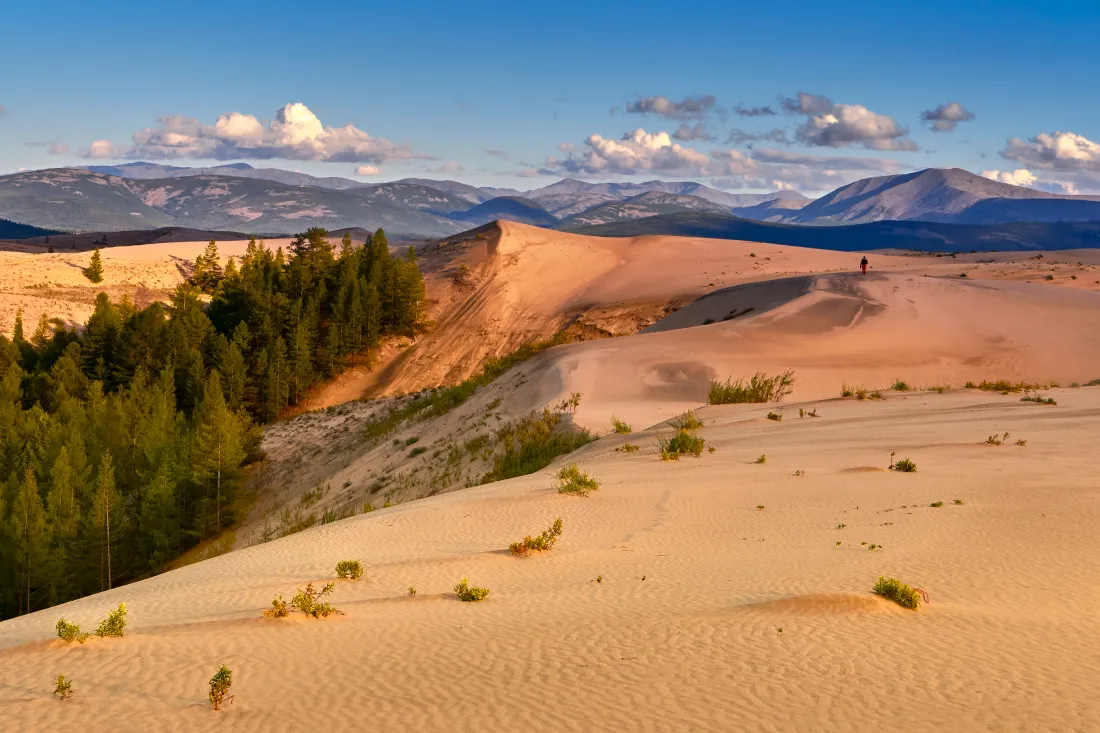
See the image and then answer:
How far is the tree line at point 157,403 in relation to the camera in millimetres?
25219

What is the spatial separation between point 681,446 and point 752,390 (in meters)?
8.35

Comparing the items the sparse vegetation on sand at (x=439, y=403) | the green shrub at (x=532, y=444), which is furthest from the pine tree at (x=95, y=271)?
the green shrub at (x=532, y=444)

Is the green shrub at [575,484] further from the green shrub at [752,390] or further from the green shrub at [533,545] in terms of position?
the green shrub at [752,390]

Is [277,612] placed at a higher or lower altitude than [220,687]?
lower

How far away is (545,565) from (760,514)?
3.36 metres

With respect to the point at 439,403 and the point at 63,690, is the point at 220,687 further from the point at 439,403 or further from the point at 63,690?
the point at 439,403

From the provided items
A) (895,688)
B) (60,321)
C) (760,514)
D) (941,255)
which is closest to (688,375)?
(760,514)

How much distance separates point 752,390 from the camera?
74.0 feet

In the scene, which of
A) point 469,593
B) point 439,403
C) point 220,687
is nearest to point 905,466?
point 469,593

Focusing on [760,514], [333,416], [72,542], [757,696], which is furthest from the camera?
[333,416]

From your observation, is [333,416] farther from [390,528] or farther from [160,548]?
[390,528]

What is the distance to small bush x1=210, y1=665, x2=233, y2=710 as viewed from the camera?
→ 4781 millimetres

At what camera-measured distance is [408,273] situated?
174ft

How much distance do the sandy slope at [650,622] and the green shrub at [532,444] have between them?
14.9 feet
